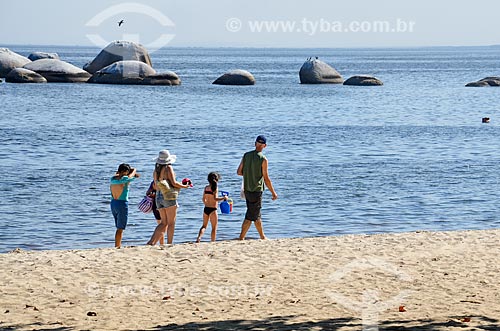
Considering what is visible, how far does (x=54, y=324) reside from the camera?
971 centimetres

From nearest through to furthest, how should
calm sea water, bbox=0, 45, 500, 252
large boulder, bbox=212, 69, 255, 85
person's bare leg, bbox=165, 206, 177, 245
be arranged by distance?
person's bare leg, bbox=165, 206, 177, 245 → calm sea water, bbox=0, 45, 500, 252 → large boulder, bbox=212, 69, 255, 85

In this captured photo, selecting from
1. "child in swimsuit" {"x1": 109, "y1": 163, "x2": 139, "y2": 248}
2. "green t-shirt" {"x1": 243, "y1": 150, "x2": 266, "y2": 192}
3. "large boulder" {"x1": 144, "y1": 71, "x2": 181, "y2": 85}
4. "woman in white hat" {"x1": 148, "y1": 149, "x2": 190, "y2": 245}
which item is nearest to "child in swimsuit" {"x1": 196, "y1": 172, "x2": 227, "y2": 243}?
"green t-shirt" {"x1": 243, "y1": 150, "x2": 266, "y2": 192}

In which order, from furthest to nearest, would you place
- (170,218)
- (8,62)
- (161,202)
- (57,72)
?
(8,62)
(57,72)
(170,218)
(161,202)

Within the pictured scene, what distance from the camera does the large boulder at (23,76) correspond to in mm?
72125

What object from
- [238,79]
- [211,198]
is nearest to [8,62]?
[238,79]

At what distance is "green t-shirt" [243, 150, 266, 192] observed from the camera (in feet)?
45.9

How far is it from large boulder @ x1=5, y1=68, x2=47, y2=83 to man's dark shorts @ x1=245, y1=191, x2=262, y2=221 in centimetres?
6039

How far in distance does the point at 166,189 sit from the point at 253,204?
5.07ft

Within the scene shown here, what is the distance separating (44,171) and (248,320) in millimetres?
17514

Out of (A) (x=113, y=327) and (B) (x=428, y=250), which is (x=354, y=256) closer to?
(B) (x=428, y=250)

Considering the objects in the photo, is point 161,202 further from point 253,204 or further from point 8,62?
point 8,62

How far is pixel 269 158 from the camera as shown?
3044 centimetres

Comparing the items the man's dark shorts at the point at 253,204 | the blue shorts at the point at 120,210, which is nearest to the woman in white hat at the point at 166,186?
the blue shorts at the point at 120,210

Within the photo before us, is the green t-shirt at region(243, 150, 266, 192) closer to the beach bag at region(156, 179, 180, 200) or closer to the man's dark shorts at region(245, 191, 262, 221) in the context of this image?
the man's dark shorts at region(245, 191, 262, 221)
